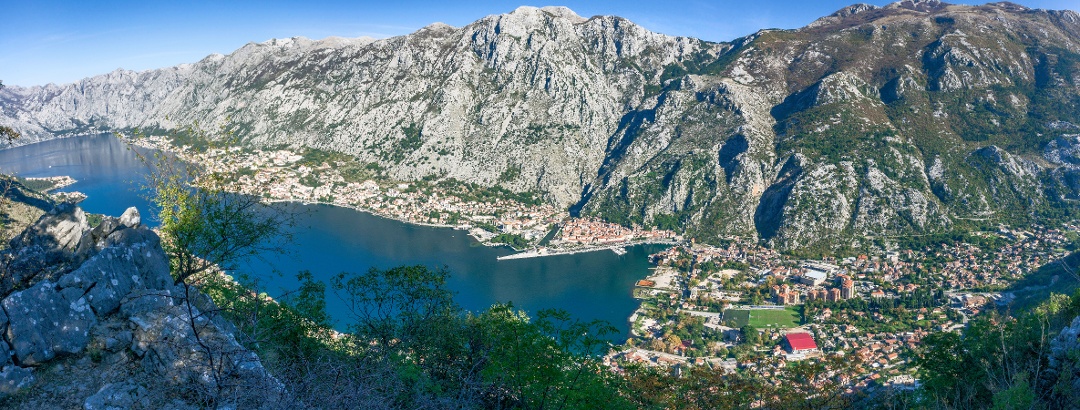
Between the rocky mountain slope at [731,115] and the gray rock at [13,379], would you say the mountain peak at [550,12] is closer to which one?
the rocky mountain slope at [731,115]

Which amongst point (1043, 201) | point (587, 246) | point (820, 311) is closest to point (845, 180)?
point (1043, 201)

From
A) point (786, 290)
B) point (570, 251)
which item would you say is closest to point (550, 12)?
point (570, 251)

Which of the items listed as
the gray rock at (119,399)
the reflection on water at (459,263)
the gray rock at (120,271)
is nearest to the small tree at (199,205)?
the gray rock at (120,271)

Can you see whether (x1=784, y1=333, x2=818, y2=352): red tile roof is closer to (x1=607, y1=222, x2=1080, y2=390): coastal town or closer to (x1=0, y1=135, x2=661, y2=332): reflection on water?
(x1=607, y1=222, x2=1080, y2=390): coastal town

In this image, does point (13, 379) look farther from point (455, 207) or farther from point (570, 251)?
point (455, 207)

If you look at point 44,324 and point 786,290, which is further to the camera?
point 786,290

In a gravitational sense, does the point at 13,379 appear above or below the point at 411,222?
above

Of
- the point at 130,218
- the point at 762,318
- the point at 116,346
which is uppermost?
the point at 130,218
